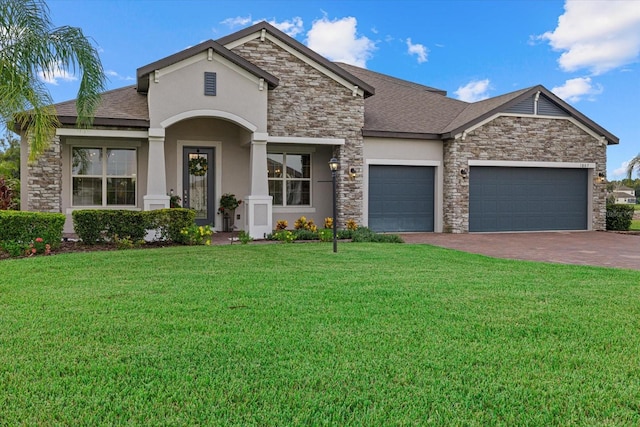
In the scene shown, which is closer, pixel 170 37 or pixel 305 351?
pixel 305 351

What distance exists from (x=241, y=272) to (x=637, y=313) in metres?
5.17

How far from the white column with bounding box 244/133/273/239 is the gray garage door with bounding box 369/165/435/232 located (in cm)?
399

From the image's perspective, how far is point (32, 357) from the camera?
11.9 ft

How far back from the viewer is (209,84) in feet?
42.5

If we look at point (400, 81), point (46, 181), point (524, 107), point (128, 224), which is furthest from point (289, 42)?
point (400, 81)

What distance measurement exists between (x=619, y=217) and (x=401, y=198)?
8769 mm

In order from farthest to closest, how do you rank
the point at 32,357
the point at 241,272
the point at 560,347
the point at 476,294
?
1. the point at 241,272
2. the point at 476,294
3. the point at 560,347
4. the point at 32,357

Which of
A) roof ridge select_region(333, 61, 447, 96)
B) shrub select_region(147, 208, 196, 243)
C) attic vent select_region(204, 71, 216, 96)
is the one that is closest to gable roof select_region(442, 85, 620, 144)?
roof ridge select_region(333, 61, 447, 96)

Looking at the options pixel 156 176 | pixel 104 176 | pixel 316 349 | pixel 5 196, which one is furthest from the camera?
pixel 5 196

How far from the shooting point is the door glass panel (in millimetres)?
14781

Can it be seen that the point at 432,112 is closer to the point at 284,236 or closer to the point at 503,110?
the point at 503,110

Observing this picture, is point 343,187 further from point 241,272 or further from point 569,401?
point 569,401

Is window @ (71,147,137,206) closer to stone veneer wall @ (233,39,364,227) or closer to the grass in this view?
stone veneer wall @ (233,39,364,227)

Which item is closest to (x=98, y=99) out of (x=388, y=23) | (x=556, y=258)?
(x=556, y=258)
